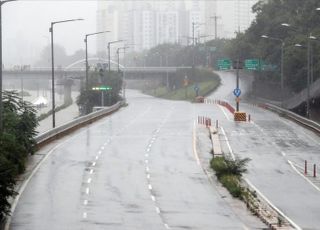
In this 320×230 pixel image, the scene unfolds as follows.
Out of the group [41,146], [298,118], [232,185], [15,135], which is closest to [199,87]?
[298,118]

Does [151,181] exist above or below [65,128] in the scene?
below

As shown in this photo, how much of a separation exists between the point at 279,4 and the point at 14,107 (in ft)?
289

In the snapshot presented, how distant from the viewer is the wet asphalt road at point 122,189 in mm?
28953

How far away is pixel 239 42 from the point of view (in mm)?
139250

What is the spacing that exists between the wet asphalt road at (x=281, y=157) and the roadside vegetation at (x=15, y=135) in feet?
35.8

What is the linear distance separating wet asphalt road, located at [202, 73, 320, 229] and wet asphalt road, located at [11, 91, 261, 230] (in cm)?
292

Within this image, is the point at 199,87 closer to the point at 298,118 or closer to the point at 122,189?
the point at 298,118

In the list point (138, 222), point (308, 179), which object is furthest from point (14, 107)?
point (138, 222)

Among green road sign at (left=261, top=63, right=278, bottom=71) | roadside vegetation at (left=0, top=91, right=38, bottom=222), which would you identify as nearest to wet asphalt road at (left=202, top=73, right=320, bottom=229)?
roadside vegetation at (left=0, top=91, right=38, bottom=222)

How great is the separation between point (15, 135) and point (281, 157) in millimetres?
17217

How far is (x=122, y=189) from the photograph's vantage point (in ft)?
120

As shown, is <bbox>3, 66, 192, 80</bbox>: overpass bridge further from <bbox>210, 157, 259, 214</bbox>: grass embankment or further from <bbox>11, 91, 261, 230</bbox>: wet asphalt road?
<bbox>210, 157, 259, 214</bbox>: grass embankment

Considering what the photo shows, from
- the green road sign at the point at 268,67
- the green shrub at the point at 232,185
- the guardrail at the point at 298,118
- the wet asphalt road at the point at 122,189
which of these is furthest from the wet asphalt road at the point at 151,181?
the green road sign at the point at 268,67

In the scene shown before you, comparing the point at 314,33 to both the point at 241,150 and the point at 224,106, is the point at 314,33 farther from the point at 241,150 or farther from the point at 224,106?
the point at 241,150
